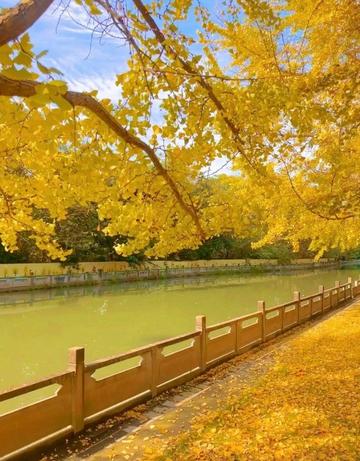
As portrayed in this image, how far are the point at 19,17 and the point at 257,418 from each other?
5840mm

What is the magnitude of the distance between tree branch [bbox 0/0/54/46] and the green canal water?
8349 millimetres

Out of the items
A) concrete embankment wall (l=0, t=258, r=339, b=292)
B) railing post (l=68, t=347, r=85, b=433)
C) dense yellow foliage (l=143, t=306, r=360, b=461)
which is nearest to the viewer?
dense yellow foliage (l=143, t=306, r=360, b=461)

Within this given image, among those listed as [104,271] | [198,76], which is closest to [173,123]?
[198,76]

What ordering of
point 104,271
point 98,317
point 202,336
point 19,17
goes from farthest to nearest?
point 104,271 → point 98,317 → point 202,336 → point 19,17

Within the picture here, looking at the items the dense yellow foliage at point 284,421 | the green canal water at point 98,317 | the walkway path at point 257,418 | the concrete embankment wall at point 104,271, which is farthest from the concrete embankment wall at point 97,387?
the concrete embankment wall at point 104,271

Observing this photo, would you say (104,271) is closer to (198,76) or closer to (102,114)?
(102,114)

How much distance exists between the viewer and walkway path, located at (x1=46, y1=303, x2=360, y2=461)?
5.44 meters

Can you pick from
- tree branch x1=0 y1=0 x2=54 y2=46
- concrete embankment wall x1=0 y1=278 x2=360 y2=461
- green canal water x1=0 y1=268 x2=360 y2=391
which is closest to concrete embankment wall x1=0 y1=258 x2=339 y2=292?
green canal water x1=0 y1=268 x2=360 y2=391

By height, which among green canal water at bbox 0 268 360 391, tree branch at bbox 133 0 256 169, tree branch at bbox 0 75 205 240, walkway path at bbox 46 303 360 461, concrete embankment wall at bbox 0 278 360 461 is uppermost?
tree branch at bbox 133 0 256 169

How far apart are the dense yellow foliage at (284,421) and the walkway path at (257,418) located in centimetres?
1

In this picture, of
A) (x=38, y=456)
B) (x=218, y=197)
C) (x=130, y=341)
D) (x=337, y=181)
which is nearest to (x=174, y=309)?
(x=130, y=341)

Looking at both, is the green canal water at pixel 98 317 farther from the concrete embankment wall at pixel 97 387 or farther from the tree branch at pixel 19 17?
the tree branch at pixel 19 17

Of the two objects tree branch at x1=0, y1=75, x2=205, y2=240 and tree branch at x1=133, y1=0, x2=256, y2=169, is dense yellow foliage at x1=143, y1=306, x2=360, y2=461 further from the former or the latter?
tree branch at x1=133, y1=0, x2=256, y2=169

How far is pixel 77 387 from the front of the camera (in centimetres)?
616
